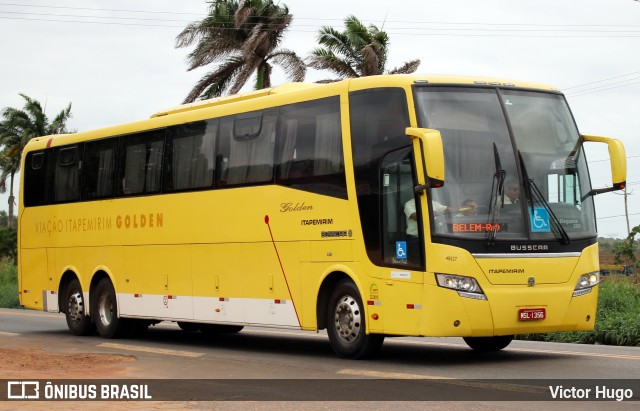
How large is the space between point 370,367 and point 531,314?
206 centimetres

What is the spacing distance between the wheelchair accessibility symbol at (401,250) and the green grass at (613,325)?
5.87 meters

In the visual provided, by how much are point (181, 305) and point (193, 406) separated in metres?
8.44

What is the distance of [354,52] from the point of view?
41375 mm

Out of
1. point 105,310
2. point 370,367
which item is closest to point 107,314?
point 105,310

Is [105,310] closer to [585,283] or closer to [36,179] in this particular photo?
[36,179]

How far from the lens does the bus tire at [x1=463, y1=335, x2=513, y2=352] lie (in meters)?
15.9

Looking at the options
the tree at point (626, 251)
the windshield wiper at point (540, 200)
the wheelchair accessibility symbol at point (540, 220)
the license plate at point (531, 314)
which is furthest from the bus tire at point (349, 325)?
the tree at point (626, 251)

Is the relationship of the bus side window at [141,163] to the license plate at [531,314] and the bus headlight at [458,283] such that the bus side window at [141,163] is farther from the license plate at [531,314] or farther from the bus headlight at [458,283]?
the license plate at [531,314]

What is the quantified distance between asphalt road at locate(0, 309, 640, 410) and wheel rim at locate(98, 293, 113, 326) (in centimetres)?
39

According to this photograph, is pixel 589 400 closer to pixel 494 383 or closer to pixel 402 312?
pixel 494 383

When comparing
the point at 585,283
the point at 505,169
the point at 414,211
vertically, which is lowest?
the point at 585,283

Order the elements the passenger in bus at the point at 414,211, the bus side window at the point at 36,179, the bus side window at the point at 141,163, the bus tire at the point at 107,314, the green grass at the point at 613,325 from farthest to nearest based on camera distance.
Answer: the bus side window at the point at 36,179 < the bus tire at the point at 107,314 < the bus side window at the point at 141,163 < the green grass at the point at 613,325 < the passenger in bus at the point at 414,211

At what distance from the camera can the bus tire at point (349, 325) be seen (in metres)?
14.8

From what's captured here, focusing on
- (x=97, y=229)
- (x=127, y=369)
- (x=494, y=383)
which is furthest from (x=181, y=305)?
(x=494, y=383)
